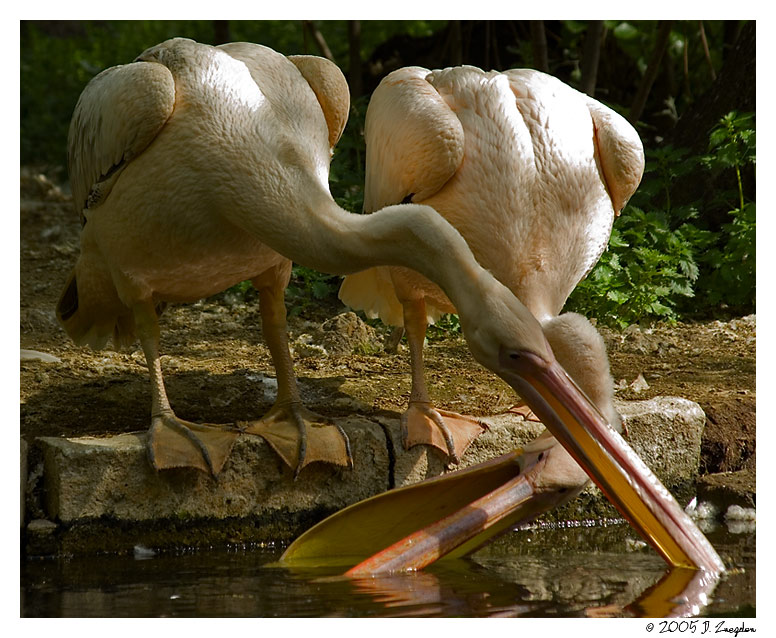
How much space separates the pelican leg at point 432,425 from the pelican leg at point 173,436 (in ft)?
2.42

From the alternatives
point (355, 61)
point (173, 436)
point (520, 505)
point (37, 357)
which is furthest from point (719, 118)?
point (173, 436)

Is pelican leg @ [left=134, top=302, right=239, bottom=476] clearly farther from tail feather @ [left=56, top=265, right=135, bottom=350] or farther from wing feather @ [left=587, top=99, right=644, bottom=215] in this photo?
wing feather @ [left=587, top=99, right=644, bottom=215]

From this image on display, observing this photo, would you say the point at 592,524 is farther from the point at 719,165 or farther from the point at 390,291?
the point at 719,165

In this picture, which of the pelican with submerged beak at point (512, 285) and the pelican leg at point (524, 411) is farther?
the pelican leg at point (524, 411)

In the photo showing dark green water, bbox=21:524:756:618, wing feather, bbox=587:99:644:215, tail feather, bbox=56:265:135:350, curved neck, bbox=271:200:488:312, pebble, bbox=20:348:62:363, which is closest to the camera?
dark green water, bbox=21:524:756:618

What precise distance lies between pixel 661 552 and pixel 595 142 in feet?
6.34

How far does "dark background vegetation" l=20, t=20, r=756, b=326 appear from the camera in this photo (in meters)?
7.14

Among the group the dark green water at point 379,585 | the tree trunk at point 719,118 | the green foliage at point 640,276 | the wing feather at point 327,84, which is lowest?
the dark green water at point 379,585

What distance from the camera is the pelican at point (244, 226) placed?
12.5ft

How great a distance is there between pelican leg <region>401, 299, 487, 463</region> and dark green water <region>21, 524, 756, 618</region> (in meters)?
0.49

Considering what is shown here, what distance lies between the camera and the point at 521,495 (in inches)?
166

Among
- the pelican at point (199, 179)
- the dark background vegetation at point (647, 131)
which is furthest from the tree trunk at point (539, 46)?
the pelican at point (199, 179)

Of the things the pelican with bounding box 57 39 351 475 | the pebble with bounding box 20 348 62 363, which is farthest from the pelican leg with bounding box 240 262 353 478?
the pebble with bounding box 20 348 62 363

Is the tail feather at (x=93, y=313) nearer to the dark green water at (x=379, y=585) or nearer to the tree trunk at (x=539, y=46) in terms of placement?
the dark green water at (x=379, y=585)
